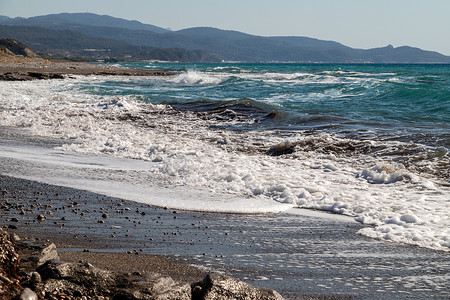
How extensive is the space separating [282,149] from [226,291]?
6.88 metres

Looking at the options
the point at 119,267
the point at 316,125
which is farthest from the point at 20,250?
the point at 316,125

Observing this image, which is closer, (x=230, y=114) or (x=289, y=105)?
(x=230, y=114)

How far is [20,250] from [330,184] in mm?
4283

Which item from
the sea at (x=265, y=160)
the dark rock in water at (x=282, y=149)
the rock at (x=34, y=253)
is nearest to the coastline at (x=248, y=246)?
the rock at (x=34, y=253)

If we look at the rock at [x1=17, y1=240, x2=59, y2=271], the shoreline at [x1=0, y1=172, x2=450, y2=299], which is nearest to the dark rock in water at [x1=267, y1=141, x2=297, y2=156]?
the shoreline at [x1=0, y1=172, x2=450, y2=299]

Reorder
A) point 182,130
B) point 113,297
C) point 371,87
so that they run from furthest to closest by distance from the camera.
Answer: point 371,87 → point 182,130 → point 113,297

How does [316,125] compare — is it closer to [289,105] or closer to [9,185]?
[289,105]

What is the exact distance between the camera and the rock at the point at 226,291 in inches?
111

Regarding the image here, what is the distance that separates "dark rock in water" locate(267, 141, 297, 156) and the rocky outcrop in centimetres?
661

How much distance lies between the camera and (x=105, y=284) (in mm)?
2838

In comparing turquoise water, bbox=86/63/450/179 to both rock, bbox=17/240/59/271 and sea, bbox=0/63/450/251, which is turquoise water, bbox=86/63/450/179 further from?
rock, bbox=17/240/59/271

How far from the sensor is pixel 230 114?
1627 cm

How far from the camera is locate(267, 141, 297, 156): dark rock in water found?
946cm

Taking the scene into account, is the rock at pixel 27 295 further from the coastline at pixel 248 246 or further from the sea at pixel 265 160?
the sea at pixel 265 160
